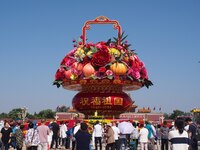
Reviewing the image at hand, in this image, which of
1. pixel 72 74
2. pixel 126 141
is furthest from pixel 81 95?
pixel 126 141

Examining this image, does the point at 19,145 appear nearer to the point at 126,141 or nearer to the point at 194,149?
the point at 126,141

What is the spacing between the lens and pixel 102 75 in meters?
25.6

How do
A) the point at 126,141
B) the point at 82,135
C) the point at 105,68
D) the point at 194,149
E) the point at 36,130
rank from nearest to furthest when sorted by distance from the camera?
the point at 82,135, the point at 36,130, the point at 194,149, the point at 126,141, the point at 105,68

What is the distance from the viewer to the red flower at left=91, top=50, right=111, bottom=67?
25.5 m

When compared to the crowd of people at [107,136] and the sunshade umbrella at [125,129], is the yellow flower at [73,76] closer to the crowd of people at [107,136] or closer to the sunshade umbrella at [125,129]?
the crowd of people at [107,136]

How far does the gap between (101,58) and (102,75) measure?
119cm

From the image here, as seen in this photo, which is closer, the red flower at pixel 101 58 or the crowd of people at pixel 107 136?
the crowd of people at pixel 107 136

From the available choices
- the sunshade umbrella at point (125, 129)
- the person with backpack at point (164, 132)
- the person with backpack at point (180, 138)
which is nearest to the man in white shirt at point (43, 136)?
the sunshade umbrella at point (125, 129)

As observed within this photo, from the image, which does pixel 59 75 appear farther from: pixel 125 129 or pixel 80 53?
pixel 125 129

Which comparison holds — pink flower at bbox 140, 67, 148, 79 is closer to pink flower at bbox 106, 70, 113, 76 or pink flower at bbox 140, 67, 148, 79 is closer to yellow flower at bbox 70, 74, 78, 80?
pink flower at bbox 106, 70, 113, 76

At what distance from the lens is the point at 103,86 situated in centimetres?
2625

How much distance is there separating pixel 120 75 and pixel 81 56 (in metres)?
3.14

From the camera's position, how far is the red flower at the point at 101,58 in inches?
1003

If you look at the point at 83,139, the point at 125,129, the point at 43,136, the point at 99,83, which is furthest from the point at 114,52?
the point at 83,139
